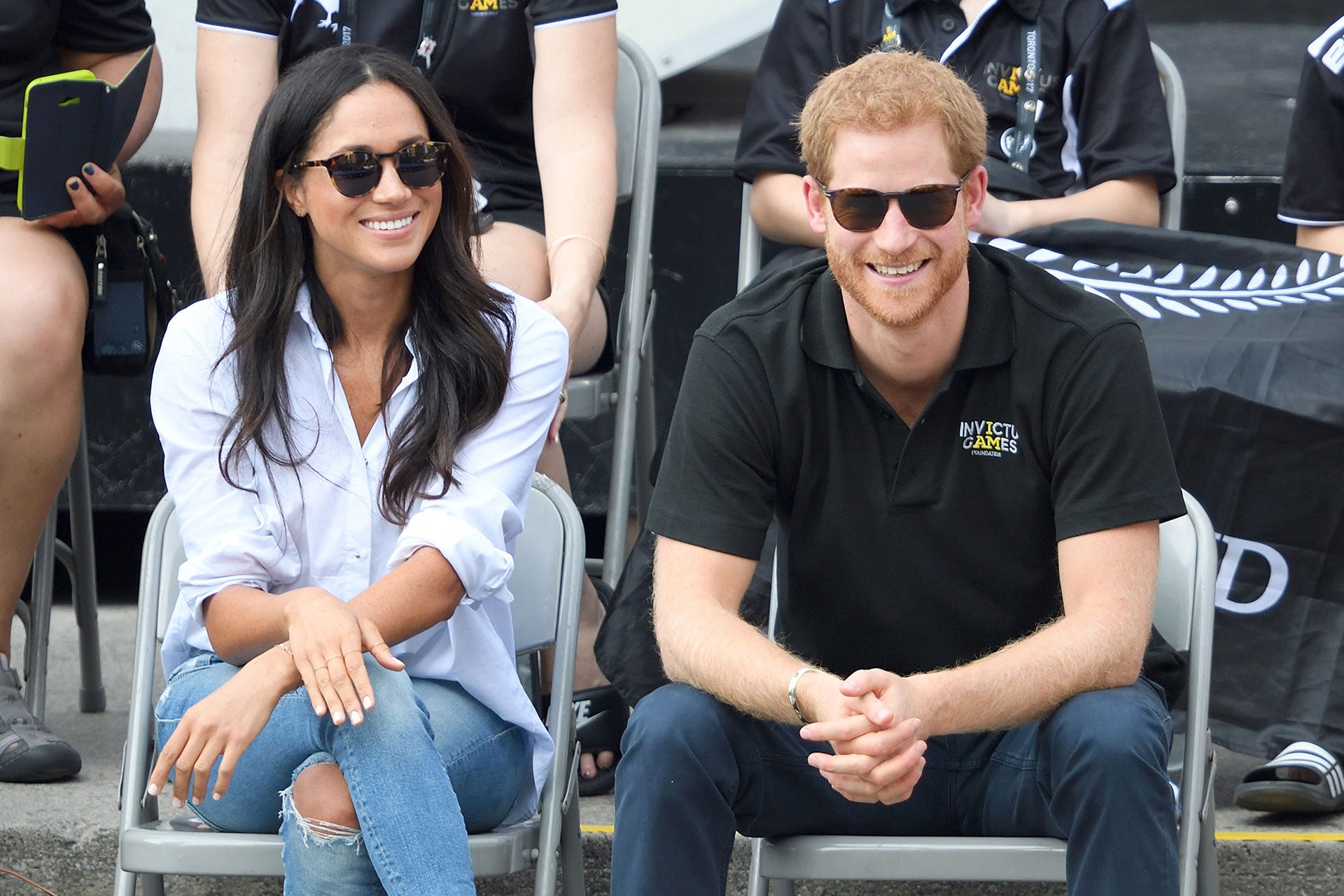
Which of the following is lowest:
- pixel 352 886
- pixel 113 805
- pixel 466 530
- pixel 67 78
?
pixel 113 805

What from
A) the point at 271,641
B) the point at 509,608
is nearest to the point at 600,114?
the point at 509,608

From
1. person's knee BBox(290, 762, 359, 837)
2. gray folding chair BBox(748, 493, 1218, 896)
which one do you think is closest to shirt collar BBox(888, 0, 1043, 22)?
gray folding chair BBox(748, 493, 1218, 896)

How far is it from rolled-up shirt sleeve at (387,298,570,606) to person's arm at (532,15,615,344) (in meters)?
0.56

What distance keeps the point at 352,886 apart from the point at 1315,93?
8.21 ft

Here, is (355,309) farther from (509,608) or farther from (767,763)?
(767,763)

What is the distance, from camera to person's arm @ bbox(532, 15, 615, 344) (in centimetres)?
320

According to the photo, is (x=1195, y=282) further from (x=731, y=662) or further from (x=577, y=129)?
(x=731, y=662)

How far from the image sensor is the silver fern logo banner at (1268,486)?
9.37ft

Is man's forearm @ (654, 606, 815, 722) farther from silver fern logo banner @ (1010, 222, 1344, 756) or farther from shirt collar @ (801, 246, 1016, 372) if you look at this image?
silver fern logo banner @ (1010, 222, 1344, 756)

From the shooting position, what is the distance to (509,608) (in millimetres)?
2502

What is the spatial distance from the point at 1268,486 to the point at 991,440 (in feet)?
2.63

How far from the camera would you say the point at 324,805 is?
2.13 m

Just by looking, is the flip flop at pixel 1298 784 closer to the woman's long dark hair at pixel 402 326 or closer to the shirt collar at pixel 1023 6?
the woman's long dark hair at pixel 402 326

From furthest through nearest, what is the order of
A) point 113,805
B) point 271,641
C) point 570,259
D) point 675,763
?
point 570,259, point 113,805, point 271,641, point 675,763
